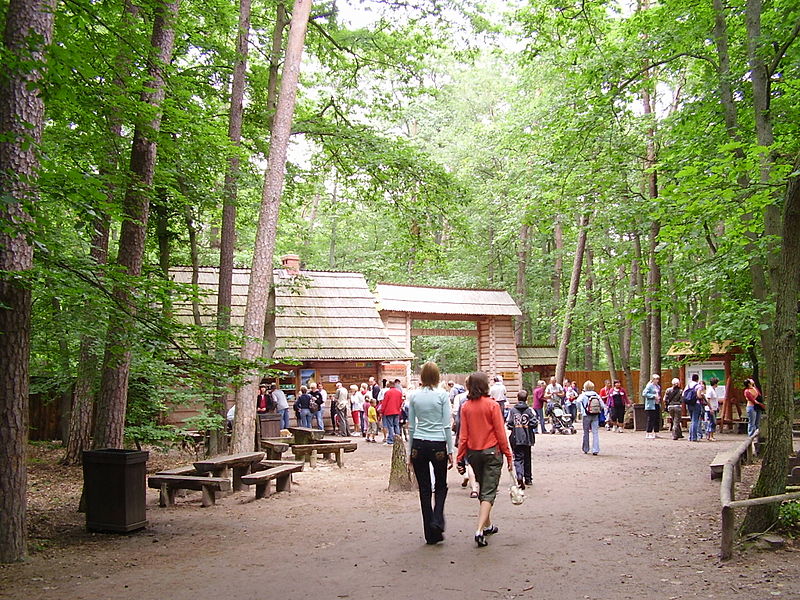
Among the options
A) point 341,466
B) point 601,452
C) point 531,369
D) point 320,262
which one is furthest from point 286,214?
point 320,262

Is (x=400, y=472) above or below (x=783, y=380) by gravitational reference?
below

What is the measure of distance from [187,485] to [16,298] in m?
4.25

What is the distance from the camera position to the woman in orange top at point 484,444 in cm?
657

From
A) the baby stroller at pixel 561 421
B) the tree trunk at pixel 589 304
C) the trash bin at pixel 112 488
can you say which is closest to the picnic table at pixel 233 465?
the trash bin at pixel 112 488

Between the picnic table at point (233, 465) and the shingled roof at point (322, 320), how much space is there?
960cm

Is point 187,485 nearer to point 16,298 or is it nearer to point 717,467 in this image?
point 16,298

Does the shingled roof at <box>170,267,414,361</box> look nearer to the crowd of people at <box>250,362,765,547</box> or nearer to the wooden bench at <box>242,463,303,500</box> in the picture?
the crowd of people at <box>250,362,765,547</box>

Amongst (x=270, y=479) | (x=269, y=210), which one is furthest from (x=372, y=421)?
(x=270, y=479)

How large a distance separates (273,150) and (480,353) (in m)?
17.1

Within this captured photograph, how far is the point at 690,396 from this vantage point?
17.4m

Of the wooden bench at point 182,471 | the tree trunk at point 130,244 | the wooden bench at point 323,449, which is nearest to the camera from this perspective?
the tree trunk at point 130,244

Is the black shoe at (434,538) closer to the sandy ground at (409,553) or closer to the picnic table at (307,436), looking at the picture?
the sandy ground at (409,553)

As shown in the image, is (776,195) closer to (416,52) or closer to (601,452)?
(601,452)

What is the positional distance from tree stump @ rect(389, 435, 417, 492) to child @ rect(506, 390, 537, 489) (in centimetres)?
171
